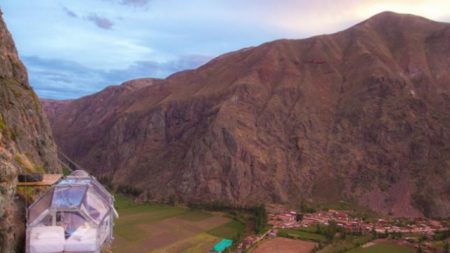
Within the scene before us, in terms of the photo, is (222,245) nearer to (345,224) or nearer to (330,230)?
(330,230)

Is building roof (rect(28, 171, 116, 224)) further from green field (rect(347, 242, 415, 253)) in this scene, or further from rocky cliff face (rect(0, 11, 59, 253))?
green field (rect(347, 242, 415, 253))

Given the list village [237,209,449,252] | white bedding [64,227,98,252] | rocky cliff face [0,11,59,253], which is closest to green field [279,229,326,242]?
village [237,209,449,252]

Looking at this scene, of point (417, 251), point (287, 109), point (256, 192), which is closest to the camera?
point (417, 251)

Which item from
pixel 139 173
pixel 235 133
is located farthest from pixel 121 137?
pixel 235 133

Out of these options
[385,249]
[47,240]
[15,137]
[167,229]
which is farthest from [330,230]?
[47,240]

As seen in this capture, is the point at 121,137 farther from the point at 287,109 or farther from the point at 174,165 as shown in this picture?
the point at 287,109

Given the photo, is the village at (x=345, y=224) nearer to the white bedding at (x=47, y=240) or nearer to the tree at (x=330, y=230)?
the tree at (x=330, y=230)
